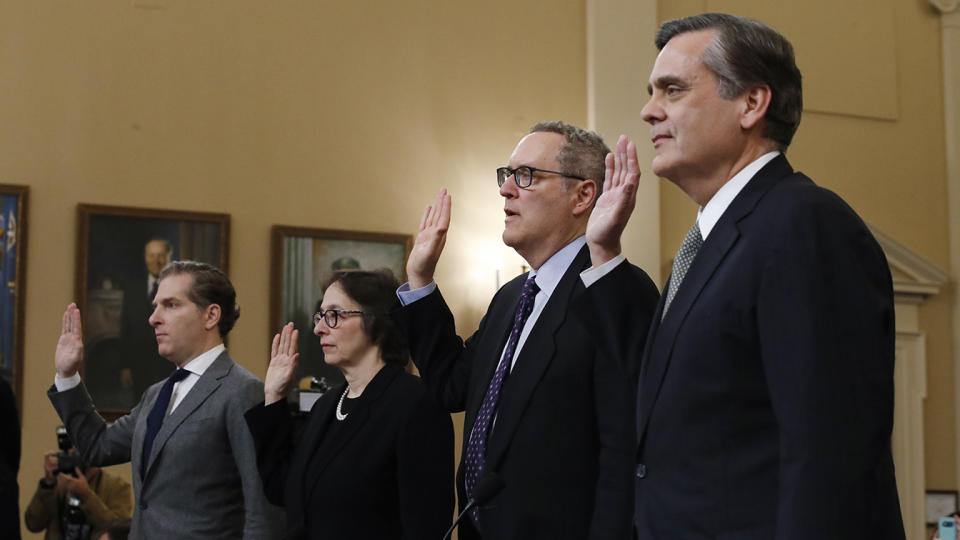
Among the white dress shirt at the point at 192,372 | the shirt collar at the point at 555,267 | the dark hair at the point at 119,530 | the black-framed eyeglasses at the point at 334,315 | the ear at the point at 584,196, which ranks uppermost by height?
the ear at the point at 584,196

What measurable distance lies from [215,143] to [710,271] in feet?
21.6

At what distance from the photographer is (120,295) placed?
25.8ft

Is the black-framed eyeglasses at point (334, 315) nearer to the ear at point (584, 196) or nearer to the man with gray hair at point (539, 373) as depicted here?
the man with gray hair at point (539, 373)

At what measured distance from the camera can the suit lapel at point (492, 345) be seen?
329cm

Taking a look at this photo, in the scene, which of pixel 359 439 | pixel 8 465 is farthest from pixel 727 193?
pixel 8 465

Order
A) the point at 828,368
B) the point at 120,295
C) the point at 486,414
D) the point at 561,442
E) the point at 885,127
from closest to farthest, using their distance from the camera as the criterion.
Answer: the point at 828,368
the point at 561,442
the point at 486,414
the point at 120,295
the point at 885,127

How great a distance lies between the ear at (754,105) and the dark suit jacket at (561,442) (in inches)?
23.8

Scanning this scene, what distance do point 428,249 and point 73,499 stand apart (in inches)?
164

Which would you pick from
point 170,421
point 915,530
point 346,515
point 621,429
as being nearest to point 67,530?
point 170,421

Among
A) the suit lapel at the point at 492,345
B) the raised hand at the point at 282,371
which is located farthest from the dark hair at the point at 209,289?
the suit lapel at the point at 492,345

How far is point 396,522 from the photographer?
388cm

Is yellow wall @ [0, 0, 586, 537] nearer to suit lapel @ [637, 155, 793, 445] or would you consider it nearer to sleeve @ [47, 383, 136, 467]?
sleeve @ [47, 383, 136, 467]

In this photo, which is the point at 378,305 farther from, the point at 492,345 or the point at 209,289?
the point at 492,345

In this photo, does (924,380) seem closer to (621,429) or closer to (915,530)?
(915,530)
